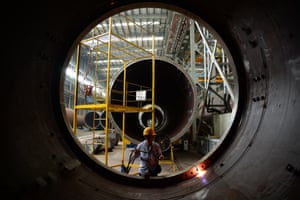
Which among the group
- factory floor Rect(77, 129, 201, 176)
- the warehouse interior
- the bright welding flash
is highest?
the warehouse interior

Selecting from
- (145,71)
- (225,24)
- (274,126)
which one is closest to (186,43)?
(145,71)

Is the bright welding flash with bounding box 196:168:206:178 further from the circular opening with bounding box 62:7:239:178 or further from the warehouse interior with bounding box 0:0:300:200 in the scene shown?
the circular opening with bounding box 62:7:239:178

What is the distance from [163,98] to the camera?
591 centimetres

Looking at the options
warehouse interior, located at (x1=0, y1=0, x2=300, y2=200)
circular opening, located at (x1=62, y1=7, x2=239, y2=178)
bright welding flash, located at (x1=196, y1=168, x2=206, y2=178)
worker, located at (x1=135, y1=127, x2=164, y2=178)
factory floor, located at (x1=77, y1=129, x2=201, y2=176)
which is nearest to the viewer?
warehouse interior, located at (x1=0, y1=0, x2=300, y2=200)

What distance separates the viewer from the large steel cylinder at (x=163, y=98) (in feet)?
14.0

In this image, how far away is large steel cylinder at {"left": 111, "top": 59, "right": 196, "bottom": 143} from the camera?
4266 mm

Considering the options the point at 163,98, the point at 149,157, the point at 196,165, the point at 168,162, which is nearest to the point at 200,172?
the point at 196,165

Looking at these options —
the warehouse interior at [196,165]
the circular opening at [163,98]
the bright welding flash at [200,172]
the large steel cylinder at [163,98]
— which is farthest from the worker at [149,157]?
the large steel cylinder at [163,98]

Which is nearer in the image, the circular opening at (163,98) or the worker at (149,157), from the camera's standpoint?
the worker at (149,157)

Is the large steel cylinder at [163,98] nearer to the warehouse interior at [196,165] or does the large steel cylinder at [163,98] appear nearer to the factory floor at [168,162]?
the factory floor at [168,162]

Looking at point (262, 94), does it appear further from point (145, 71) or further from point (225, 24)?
point (145, 71)

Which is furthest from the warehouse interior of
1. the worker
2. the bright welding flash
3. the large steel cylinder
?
the large steel cylinder

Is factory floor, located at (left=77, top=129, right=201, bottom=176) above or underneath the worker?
underneath

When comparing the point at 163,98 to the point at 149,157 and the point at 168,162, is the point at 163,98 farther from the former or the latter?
the point at 149,157
